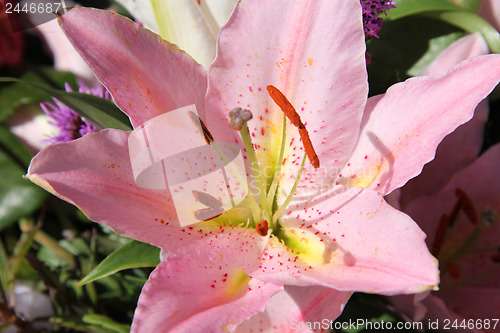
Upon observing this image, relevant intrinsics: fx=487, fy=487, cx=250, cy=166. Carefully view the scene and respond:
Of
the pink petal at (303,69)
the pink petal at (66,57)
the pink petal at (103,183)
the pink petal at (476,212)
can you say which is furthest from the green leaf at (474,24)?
the pink petal at (66,57)

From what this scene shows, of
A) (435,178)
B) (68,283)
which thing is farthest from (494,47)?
(68,283)

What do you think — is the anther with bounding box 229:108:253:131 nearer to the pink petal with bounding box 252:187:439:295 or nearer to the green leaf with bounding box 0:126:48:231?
the pink petal with bounding box 252:187:439:295

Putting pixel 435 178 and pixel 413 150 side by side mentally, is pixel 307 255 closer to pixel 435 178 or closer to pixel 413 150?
pixel 413 150
